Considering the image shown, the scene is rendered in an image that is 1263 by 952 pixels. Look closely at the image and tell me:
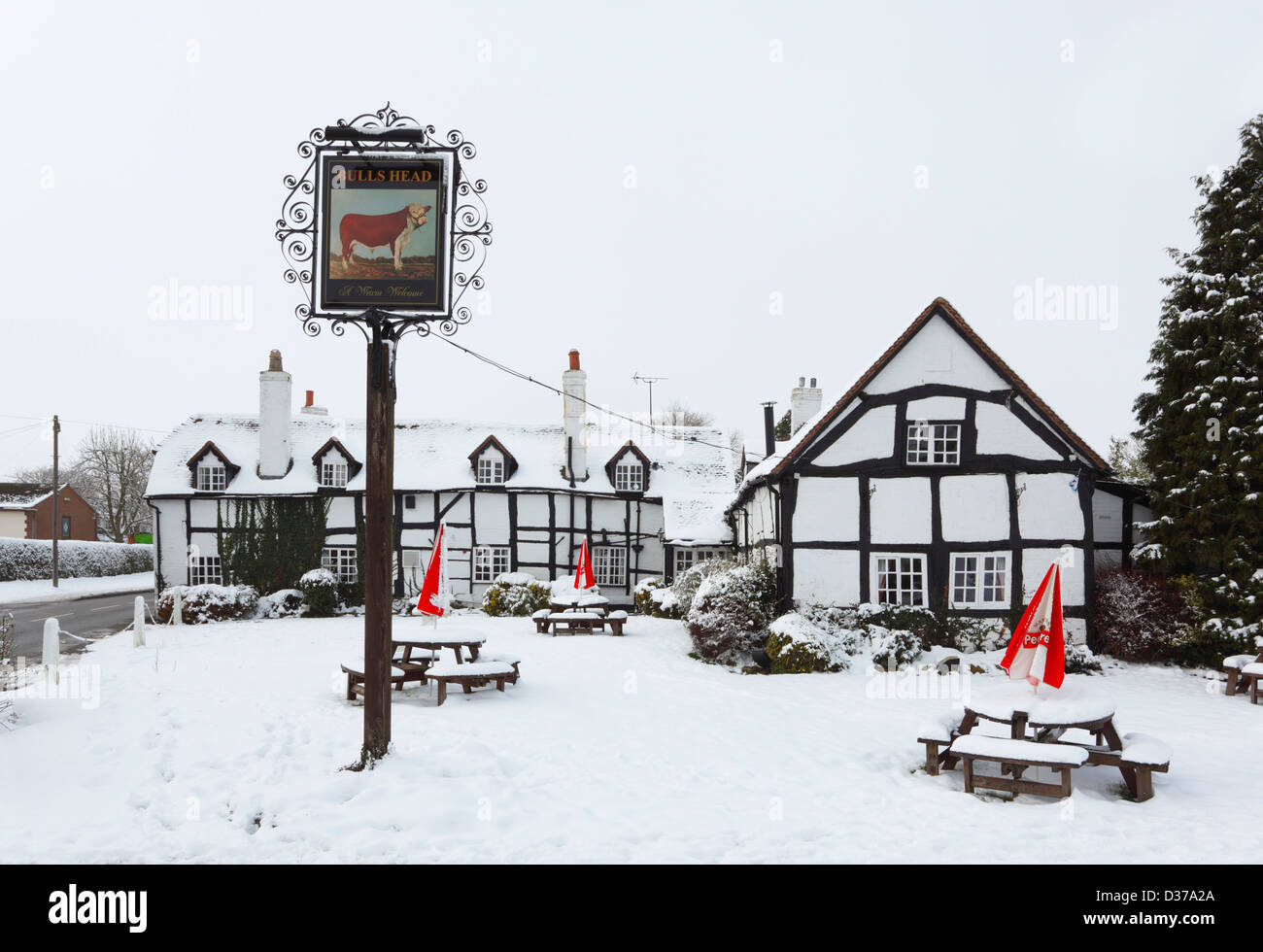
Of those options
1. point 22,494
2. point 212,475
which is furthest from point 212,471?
point 22,494

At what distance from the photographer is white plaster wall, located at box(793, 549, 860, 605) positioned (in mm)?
16969

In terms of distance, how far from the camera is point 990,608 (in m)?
16.7

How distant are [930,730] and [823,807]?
195cm

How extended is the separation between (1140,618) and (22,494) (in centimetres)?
5794

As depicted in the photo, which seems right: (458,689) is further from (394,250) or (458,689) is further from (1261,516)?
(1261,516)

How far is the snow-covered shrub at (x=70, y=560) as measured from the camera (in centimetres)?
3494

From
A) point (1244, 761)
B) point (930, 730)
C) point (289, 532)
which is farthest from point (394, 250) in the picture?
point (289, 532)

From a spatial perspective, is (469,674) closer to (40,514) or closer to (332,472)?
(332,472)

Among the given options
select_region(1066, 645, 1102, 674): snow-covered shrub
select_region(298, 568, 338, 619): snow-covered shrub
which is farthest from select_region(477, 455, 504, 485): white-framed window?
select_region(1066, 645, 1102, 674): snow-covered shrub

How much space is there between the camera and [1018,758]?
7.32 m

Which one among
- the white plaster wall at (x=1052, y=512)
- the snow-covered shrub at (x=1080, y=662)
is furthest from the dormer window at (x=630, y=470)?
the snow-covered shrub at (x=1080, y=662)

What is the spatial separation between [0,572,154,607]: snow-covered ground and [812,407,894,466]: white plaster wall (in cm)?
2844

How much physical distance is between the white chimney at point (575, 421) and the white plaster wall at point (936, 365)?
12383mm

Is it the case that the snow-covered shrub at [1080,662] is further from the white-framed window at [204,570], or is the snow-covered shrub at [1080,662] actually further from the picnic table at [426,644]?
the white-framed window at [204,570]
